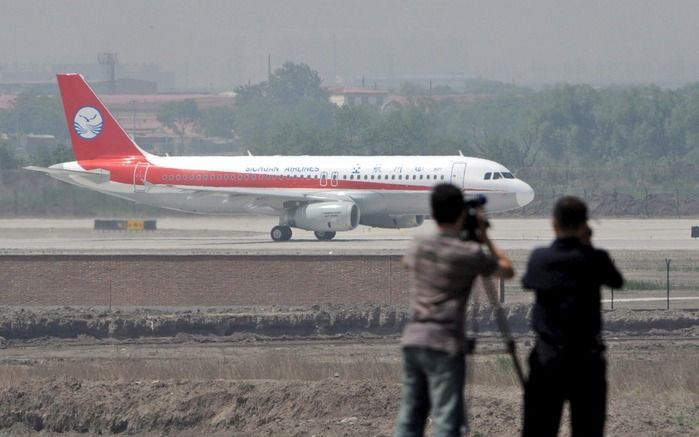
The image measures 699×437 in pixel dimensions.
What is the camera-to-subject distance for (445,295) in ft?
28.3

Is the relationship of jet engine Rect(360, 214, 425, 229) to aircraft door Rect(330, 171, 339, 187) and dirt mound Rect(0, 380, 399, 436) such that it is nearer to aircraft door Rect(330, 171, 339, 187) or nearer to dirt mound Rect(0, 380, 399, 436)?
aircraft door Rect(330, 171, 339, 187)

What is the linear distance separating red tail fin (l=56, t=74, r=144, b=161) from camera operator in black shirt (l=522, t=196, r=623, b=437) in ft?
137

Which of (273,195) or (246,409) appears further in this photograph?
(273,195)

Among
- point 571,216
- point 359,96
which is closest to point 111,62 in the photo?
point 359,96

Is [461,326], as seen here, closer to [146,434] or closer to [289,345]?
[146,434]

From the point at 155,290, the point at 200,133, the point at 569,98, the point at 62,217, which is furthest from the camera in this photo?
the point at 200,133

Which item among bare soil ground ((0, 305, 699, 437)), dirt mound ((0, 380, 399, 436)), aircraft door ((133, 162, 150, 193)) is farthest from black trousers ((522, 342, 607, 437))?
aircraft door ((133, 162, 150, 193))

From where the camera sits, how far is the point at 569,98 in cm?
10762

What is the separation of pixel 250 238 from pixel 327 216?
6.25 metres

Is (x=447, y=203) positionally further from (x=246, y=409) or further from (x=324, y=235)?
(x=324, y=235)

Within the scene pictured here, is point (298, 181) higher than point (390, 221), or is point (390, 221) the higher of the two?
point (298, 181)

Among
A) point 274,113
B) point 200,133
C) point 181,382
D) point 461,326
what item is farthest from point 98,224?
point 200,133

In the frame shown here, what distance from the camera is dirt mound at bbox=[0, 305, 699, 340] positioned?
26.1 metres

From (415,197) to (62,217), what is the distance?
23.6m
